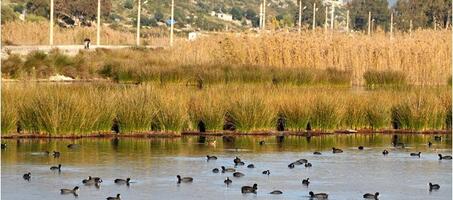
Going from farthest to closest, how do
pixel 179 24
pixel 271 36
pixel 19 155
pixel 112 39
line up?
pixel 179 24 → pixel 112 39 → pixel 271 36 → pixel 19 155

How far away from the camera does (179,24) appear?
125562 millimetres

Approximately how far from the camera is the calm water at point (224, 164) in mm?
19297

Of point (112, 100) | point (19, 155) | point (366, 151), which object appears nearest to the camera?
point (19, 155)

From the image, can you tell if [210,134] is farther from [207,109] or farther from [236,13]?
[236,13]

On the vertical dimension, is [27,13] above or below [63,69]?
above

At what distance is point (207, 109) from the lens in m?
28.1

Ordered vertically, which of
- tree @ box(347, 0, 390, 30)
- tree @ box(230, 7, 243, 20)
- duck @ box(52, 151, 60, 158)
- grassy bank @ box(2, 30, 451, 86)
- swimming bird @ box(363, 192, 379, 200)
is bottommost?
swimming bird @ box(363, 192, 379, 200)

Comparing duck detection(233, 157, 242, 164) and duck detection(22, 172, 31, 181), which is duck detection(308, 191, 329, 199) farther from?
duck detection(22, 172, 31, 181)

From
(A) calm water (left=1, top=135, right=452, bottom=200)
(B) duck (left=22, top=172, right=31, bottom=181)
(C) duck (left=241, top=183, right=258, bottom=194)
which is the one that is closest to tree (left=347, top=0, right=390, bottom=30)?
(A) calm water (left=1, top=135, right=452, bottom=200)

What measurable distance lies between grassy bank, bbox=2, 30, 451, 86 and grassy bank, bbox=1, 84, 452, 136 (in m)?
12.1

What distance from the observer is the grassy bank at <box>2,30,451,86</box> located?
142 feet

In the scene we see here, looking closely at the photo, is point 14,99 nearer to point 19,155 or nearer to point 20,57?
point 19,155

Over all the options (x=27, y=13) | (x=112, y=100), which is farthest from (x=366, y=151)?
(x=27, y=13)

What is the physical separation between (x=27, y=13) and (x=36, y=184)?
8387 cm
